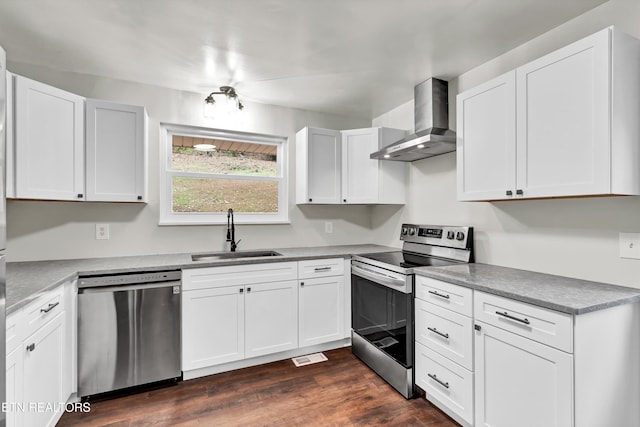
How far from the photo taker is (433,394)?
1992 millimetres

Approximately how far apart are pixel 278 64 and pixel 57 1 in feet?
4.36

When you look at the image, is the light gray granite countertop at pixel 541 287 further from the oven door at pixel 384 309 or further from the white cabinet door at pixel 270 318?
the white cabinet door at pixel 270 318

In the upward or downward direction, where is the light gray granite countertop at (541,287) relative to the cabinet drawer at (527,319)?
upward

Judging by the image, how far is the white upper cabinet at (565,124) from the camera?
4.67 ft

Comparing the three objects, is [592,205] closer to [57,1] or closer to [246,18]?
[246,18]

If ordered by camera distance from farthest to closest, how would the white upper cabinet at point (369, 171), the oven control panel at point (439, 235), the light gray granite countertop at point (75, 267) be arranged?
the white upper cabinet at point (369, 171) < the oven control panel at point (439, 235) < the light gray granite countertop at point (75, 267)

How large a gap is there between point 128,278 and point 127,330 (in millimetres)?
358

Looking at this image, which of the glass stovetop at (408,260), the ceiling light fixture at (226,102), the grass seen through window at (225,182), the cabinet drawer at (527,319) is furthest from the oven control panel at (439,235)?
the ceiling light fixture at (226,102)

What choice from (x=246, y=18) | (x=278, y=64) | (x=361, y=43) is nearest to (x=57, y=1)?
(x=246, y=18)

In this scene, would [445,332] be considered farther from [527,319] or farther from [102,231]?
[102,231]

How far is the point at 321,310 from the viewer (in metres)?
2.79

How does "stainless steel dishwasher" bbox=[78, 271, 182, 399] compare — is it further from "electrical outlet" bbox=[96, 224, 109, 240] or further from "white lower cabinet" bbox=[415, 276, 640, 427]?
"white lower cabinet" bbox=[415, 276, 640, 427]

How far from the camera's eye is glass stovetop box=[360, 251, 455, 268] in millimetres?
2297

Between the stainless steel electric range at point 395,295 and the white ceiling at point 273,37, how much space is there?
1.37m
